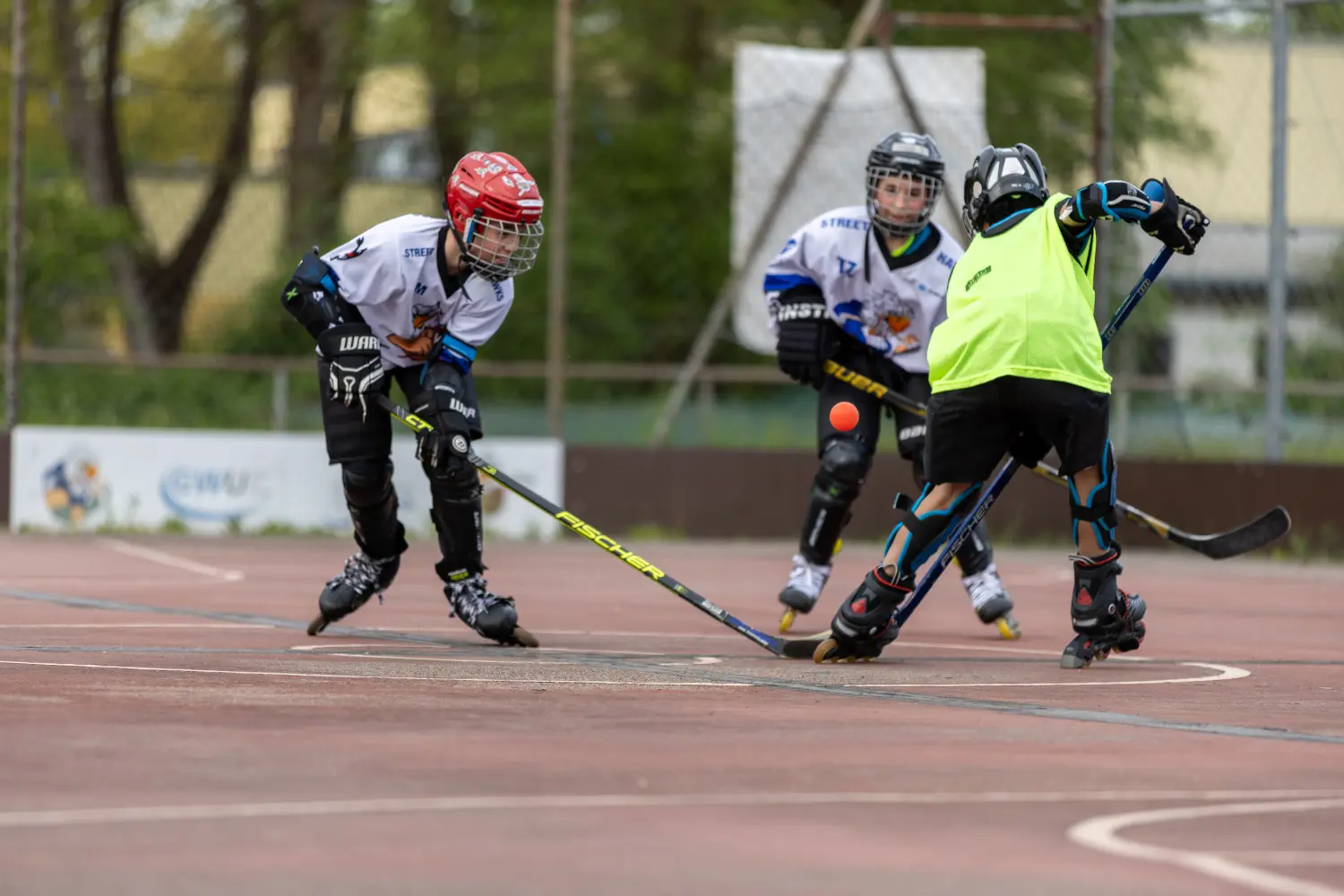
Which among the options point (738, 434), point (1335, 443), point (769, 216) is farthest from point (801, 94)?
point (1335, 443)

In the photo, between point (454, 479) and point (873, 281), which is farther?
point (873, 281)

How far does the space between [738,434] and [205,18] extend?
43.9 feet

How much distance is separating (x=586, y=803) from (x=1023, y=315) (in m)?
3.15

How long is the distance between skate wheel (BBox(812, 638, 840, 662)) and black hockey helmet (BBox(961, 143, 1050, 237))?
4.55ft

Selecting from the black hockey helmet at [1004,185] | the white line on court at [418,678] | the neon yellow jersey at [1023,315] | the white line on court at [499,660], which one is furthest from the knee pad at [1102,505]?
the white line on court at [418,678]

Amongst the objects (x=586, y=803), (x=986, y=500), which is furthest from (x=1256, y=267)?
(x=586, y=803)

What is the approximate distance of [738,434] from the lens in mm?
16156

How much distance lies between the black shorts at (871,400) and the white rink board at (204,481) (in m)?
6.51

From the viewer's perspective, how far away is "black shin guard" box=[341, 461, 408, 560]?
26.4 feet

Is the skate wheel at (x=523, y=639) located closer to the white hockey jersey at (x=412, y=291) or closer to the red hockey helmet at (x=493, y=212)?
the white hockey jersey at (x=412, y=291)

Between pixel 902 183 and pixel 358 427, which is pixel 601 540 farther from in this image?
pixel 902 183

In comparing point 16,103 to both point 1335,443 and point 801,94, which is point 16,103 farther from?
point 1335,443

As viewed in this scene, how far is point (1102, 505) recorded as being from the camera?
24.3 feet

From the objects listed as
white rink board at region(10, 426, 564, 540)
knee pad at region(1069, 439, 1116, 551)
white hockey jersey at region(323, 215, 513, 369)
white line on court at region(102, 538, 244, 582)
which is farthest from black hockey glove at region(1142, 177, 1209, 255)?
white rink board at region(10, 426, 564, 540)
